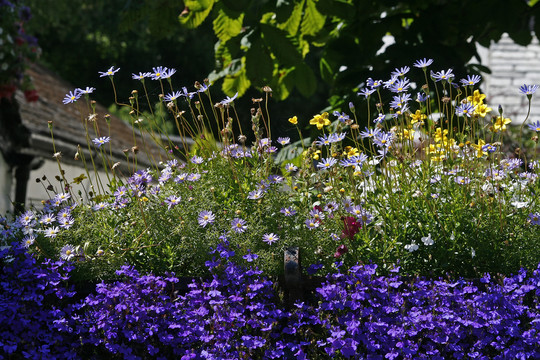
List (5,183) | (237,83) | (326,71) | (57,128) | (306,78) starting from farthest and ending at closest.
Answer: (57,128)
(5,183)
(326,71)
(237,83)
(306,78)

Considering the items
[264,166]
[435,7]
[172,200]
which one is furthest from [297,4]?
[172,200]

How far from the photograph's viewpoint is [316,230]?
2.55 metres

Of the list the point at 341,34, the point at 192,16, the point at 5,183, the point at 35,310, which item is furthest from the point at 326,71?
the point at 5,183

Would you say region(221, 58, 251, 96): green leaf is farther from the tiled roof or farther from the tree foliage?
the tiled roof

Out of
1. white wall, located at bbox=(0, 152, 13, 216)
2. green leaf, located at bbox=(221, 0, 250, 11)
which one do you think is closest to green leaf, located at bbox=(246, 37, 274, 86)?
green leaf, located at bbox=(221, 0, 250, 11)

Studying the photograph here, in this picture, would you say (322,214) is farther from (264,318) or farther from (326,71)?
(326,71)

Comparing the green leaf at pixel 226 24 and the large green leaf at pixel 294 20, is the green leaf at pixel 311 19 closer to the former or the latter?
the large green leaf at pixel 294 20

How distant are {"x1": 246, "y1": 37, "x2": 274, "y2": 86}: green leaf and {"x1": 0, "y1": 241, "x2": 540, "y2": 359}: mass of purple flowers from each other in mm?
1738

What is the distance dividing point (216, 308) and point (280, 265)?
0.92ft

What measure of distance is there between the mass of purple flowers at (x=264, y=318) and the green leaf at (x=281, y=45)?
5.65ft

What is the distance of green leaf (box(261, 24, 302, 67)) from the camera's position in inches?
155

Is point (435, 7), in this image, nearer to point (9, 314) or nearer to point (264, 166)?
point (264, 166)

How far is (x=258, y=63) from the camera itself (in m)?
4.02

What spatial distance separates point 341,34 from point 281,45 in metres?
0.83
